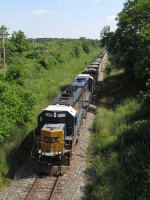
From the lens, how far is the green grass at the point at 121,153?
Answer: 14.6m

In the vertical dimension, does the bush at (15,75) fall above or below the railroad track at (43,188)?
above

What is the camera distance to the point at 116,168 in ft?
56.0

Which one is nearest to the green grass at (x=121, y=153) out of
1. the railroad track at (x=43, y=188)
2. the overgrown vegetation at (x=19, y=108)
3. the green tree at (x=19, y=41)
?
the railroad track at (x=43, y=188)

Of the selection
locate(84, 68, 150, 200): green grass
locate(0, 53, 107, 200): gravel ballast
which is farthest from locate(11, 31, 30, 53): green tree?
locate(0, 53, 107, 200): gravel ballast

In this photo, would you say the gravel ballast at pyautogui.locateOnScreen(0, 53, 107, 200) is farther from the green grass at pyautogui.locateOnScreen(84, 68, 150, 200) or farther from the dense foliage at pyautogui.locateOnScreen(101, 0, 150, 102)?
the dense foliage at pyautogui.locateOnScreen(101, 0, 150, 102)

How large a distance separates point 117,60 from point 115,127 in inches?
626

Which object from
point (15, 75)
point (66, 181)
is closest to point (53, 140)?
point (66, 181)

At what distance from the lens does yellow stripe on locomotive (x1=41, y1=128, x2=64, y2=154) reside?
19.5 meters

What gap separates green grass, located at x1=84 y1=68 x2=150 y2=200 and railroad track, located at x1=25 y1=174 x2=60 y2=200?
1.81 m

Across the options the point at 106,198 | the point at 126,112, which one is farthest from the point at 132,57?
the point at 106,198

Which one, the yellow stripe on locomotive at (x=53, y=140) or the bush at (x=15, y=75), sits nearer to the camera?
the yellow stripe on locomotive at (x=53, y=140)

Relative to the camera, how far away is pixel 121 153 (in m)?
19.3

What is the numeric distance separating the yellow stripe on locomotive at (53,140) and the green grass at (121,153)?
2.35 meters

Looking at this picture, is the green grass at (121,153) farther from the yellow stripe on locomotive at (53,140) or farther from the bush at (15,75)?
the bush at (15,75)
